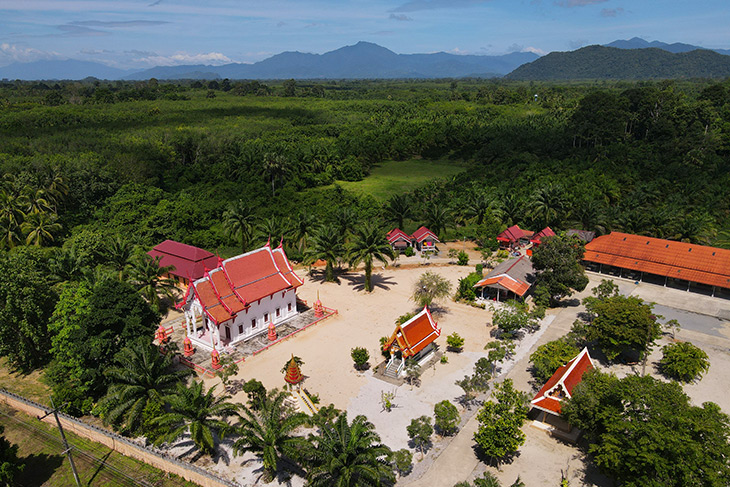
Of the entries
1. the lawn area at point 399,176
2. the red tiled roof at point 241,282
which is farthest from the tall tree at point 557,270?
the lawn area at point 399,176

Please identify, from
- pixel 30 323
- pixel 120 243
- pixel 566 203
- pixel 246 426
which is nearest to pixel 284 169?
pixel 120 243

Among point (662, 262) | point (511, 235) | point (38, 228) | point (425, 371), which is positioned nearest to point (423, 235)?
point (511, 235)

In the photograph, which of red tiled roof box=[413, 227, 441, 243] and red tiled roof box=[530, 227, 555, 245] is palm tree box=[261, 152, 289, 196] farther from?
red tiled roof box=[530, 227, 555, 245]

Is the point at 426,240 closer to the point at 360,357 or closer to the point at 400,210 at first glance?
the point at 400,210

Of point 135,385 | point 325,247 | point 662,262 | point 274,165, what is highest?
point 274,165

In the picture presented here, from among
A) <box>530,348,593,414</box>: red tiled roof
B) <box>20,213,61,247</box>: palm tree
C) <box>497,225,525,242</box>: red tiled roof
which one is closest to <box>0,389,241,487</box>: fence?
<box>530,348,593,414</box>: red tiled roof
